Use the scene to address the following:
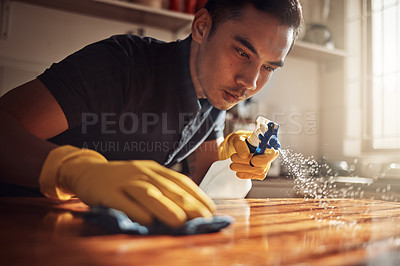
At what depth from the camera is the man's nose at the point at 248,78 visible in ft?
3.44

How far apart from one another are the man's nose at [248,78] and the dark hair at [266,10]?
17cm

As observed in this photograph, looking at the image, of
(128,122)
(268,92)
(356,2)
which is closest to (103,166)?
(128,122)

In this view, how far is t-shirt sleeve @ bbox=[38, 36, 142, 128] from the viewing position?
33.8 inches

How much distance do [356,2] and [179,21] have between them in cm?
175

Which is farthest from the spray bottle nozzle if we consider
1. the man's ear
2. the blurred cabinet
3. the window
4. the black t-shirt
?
the window

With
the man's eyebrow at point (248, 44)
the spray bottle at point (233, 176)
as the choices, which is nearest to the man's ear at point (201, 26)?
the man's eyebrow at point (248, 44)

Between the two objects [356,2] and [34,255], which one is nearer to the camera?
[34,255]

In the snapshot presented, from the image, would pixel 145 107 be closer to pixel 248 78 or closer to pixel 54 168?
pixel 248 78

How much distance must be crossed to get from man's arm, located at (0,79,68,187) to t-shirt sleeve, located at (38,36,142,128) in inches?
1.0

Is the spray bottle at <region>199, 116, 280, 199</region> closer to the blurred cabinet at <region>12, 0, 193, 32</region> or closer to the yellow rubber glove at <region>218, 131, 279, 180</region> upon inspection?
the yellow rubber glove at <region>218, 131, 279, 180</region>

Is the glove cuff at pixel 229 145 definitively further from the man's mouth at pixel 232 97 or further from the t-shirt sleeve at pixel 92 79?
the t-shirt sleeve at pixel 92 79

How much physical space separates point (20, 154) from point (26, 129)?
0.29 feet

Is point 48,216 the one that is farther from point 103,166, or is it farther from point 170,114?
point 170,114

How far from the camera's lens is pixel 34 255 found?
0.32m
